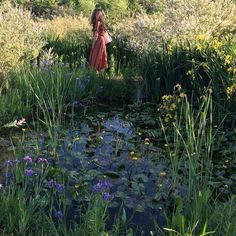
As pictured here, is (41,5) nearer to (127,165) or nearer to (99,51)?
(99,51)

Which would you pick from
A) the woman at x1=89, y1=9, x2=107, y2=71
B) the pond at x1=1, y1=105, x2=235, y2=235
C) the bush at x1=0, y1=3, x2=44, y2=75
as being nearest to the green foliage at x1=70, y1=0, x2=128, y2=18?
the woman at x1=89, y1=9, x2=107, y2=71

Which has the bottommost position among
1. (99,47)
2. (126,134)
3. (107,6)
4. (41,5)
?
(126,134)

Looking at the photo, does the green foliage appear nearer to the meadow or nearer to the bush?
the meadow

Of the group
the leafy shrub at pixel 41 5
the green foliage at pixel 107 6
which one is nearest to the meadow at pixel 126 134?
the green foliage at pixel 107 6

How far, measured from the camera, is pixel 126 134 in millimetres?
6059

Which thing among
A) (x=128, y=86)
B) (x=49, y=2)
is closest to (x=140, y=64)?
(x=128, y=86)

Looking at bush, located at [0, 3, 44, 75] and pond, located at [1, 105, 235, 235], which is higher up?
bush, located at [0, 3, 44, 75]

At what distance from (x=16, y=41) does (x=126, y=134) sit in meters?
3.24

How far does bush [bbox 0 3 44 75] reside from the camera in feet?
25.4

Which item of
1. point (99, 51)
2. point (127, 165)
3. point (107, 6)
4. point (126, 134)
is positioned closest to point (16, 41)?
point (99, 51)

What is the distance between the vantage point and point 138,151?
17.6 ft

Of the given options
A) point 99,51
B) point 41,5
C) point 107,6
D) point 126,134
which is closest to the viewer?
point 126,134

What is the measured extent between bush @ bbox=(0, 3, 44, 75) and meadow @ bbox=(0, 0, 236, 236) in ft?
0.10

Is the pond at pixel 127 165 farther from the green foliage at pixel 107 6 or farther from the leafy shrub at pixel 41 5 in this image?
the leafy shrub at pixel 41 5
